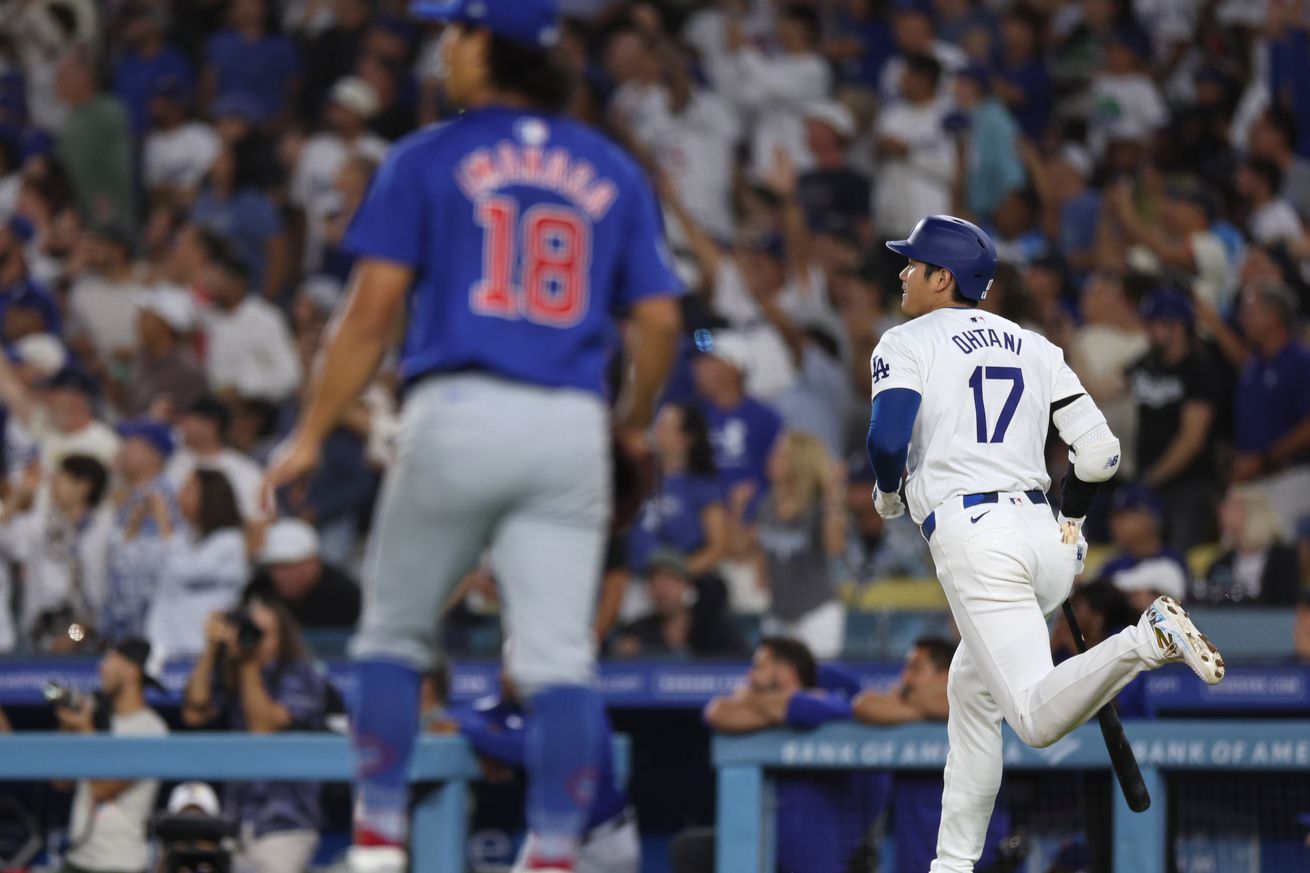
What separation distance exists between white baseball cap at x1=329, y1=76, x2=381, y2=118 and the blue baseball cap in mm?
9292

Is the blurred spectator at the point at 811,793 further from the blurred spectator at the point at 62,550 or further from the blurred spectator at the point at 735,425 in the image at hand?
the blurred spectator at the point at 62,550

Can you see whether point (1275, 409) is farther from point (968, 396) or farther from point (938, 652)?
point (968, 396)

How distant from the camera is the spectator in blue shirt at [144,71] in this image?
14258 millimetres

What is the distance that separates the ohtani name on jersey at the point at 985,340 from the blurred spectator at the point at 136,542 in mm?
5203

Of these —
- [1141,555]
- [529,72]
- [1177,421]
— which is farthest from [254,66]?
[529,72]

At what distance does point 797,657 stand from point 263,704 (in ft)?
6.67

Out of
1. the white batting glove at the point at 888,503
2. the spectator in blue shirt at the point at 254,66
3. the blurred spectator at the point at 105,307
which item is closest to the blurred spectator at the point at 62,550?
the blurred spectator at the point at 105,307

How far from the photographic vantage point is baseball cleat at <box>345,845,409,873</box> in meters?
3.98

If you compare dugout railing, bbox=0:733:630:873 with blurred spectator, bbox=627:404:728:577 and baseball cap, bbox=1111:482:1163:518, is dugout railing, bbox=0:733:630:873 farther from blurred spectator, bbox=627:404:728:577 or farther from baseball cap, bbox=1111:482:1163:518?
blurred spectator, bbox=627:404:728:577

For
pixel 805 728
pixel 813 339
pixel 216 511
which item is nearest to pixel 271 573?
pixel 216 511

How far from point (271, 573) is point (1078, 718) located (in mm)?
5531

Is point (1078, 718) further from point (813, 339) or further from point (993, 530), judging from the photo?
point (813, 339)

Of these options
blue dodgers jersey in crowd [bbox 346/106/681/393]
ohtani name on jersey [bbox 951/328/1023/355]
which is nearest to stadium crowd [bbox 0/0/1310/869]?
ohtani name on jersey [bbox 951/328/1023/355]

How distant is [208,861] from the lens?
20.8 feet
